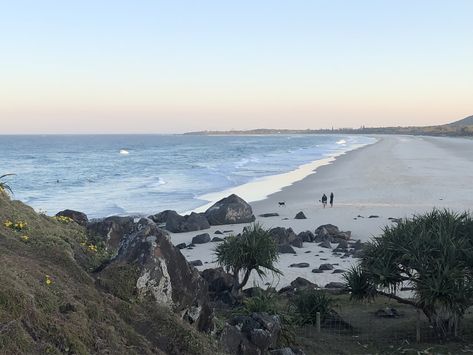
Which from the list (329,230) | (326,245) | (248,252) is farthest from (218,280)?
(329,230)

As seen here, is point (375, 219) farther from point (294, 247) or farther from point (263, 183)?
point (263, 183)

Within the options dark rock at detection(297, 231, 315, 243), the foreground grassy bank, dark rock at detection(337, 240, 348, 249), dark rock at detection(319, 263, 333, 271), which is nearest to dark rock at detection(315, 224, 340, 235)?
dark rock at detection(297, 231, 315, 243)

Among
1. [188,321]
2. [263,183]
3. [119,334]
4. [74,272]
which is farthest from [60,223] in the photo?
[263,183]

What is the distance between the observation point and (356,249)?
26328 millimetres

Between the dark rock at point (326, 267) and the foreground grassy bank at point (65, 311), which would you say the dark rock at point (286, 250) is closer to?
the dark rock at point (326, 267)

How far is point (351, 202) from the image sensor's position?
41.7m

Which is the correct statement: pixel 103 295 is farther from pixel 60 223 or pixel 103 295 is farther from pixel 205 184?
pixel 205 184

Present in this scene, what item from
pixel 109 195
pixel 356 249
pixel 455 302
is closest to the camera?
pixel 455 302

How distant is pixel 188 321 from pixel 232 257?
7.17 meters

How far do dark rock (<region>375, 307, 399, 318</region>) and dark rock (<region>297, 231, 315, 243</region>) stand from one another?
11666 mm

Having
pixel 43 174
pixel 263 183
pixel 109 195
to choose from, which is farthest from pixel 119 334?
pixel 43 174

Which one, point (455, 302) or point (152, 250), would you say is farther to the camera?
point (455, 302)

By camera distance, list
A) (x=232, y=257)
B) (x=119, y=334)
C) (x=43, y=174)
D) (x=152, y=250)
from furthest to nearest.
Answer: (x=43, y=174), (x=232, y=257), (x=152, y=250), (x=119, y=334)

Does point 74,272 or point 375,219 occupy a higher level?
point 74,272
